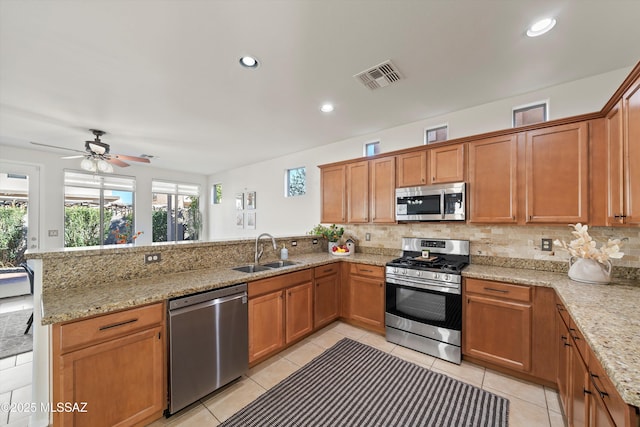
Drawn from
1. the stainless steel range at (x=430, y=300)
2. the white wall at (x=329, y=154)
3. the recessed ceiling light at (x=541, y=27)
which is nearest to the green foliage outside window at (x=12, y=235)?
the white wall at (x=329, y=154)

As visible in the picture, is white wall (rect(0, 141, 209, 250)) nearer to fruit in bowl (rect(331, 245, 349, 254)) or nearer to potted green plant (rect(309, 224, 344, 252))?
potted green plant (rect(309, 224, 344, 252))

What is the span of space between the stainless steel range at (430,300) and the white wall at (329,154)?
1541mm

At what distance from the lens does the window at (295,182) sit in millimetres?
5213

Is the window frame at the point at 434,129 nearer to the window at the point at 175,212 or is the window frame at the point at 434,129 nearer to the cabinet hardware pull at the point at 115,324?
the cabinet hardware pull at the point at 115,324

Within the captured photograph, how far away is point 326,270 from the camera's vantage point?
10.6ft

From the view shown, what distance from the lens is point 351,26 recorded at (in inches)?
72.9

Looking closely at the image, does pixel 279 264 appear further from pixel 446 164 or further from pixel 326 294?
pixel 446 164

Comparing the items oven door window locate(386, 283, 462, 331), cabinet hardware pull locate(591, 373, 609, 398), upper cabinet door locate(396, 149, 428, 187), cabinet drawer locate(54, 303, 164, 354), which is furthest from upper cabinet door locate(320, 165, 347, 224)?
cabinet hardware pull locate(591, 373, 609, 398)

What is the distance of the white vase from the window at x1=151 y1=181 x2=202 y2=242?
823 cm

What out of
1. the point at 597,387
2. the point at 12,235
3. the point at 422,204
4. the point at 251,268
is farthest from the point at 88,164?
the point at 597,387

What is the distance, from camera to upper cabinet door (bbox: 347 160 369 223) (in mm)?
3615

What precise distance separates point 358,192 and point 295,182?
2082 millimetres

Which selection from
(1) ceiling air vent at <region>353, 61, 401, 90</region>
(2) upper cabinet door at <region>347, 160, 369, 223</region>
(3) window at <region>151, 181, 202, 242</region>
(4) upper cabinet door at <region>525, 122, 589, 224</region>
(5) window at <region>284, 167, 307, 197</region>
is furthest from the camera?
(3) window at <region>151, 181, 202, 242</region>

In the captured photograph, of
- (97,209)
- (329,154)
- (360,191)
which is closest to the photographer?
(360,191)
